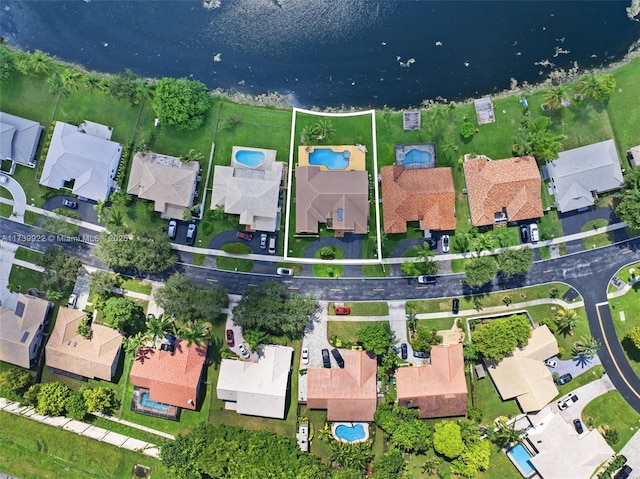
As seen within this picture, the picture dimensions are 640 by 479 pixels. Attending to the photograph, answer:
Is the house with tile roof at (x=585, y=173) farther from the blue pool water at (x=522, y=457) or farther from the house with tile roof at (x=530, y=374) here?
the blue pool water at (x=522, y=457)

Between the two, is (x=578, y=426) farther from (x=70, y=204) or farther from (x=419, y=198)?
(x=70, y=204)

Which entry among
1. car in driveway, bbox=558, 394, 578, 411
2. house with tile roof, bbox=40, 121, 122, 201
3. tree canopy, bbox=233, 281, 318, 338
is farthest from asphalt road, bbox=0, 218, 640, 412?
house with tile roof, bbox=40, 121, 122, 201

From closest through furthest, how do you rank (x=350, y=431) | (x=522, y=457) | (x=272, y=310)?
(x=272, y=310) < (x=522, y=457) < (x=350, y=431)

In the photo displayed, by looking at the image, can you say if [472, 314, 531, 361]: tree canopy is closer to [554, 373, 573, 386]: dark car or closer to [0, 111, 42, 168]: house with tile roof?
[554, 373, 573, 386]: dark car

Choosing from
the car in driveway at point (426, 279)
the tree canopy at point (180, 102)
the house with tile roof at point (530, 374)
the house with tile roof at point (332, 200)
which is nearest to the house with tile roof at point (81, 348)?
the tree canopy at point (180, 102)

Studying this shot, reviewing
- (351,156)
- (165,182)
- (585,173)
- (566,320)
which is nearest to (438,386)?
(566,320)

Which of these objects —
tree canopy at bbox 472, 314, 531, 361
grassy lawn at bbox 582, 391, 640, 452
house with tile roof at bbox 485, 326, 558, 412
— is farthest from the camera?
grassy lawn at bbox 582, 391, 640, 452
